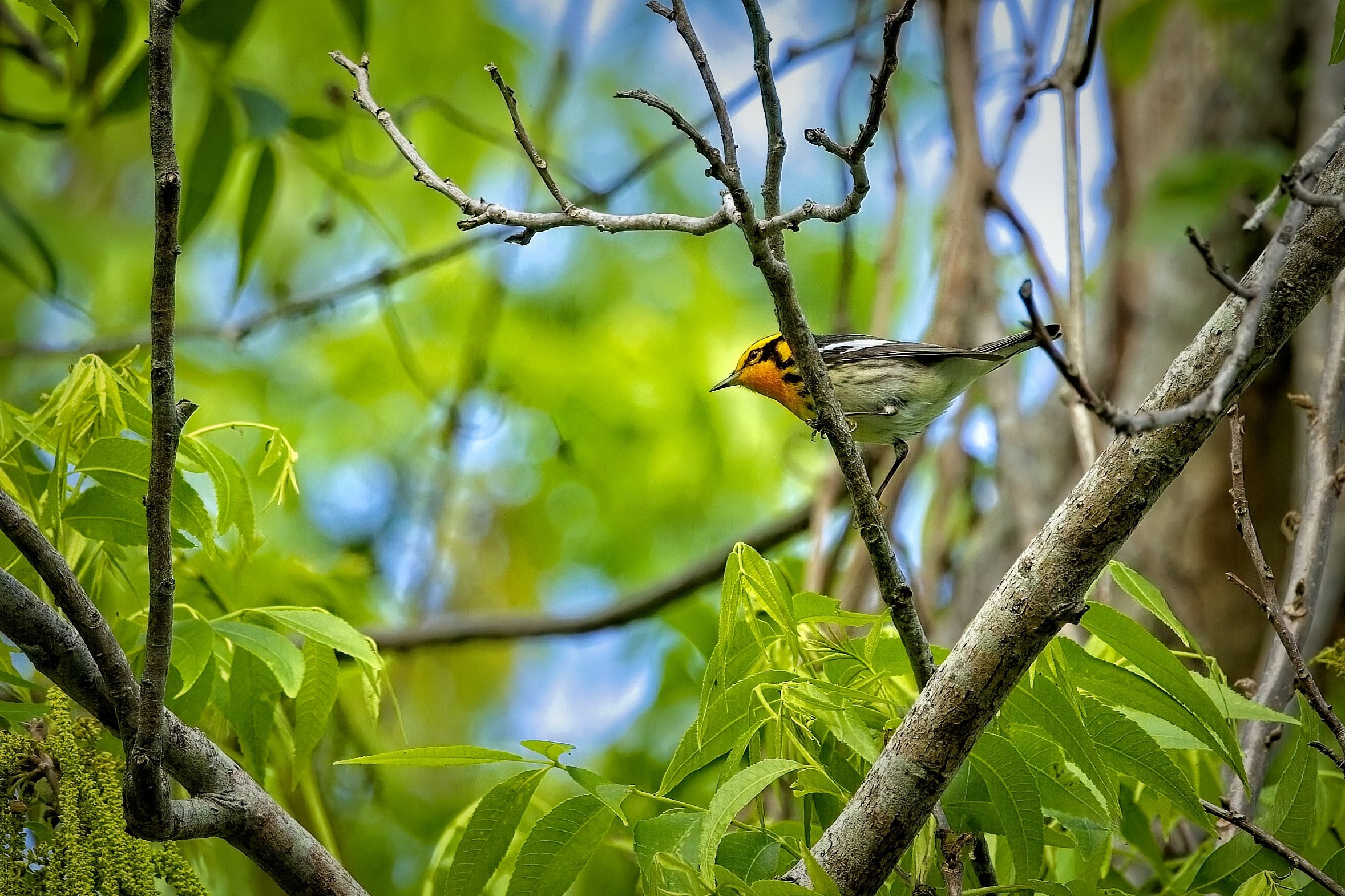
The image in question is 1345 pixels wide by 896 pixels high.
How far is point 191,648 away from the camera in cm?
219

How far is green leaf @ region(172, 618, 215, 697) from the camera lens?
2.13 meters

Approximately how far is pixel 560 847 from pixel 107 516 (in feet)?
3.60

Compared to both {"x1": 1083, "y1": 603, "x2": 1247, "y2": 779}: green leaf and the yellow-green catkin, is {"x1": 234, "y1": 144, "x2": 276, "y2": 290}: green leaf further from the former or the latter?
{"x1": 1083, "y1": 603, "x2": 1247, "y2": 779}: green leaf

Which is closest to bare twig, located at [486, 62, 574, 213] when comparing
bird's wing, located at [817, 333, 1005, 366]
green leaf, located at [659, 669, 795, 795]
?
green leaf, located at [659, 669, 795, 795]

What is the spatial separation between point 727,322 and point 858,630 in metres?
2.88

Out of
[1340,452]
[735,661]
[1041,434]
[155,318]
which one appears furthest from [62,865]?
[1041,434]

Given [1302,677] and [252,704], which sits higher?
[252,704]

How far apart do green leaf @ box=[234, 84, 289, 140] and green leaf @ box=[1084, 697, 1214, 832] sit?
9.93ft

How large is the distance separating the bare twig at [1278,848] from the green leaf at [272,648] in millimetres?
1703

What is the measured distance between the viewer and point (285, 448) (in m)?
2.62

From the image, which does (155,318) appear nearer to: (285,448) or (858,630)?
(285,448)

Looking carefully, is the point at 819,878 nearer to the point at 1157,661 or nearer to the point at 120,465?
the point at 1157,661

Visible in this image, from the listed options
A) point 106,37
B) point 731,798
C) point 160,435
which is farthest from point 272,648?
point 106,37

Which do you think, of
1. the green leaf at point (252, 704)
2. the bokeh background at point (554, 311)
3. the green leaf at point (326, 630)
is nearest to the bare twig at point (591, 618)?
the bokeh background at point (554, 311)
